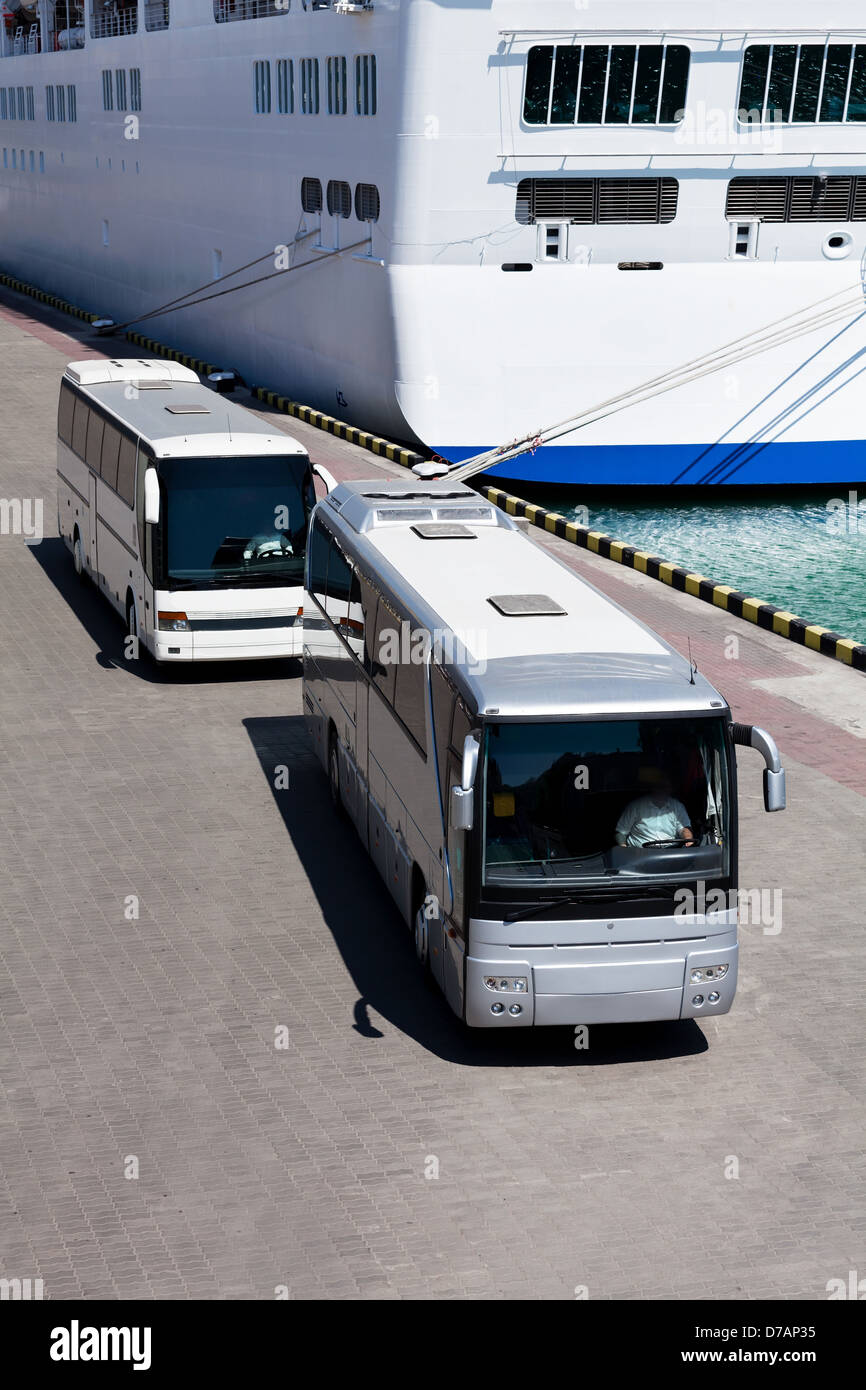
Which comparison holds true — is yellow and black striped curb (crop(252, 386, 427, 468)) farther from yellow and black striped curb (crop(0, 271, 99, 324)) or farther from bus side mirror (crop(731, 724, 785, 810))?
bus side mirror (crop(731, 724, 785, 810))

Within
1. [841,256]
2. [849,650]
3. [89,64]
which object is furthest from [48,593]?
[89,64]

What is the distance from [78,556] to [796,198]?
12675mm

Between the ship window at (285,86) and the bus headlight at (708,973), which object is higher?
the ship window at (285,86)

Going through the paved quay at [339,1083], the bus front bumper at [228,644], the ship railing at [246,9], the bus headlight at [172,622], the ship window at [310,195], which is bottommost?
the paved quay at [339,1083]

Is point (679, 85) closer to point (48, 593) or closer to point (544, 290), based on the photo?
point (544, 290)

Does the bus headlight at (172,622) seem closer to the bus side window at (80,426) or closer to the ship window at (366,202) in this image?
the bus side window at (80,426)

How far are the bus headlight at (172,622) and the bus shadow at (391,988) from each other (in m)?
2.94

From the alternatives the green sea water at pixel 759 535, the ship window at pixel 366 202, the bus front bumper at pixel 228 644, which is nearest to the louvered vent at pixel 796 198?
the green sea water at pixel 759 535

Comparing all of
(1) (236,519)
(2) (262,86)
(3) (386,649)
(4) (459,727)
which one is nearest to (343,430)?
(2) (262,86)

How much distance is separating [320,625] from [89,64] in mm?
35581

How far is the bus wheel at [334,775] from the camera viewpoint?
12.3 m

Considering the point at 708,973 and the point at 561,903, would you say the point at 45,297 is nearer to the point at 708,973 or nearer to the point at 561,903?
the point at 561,903

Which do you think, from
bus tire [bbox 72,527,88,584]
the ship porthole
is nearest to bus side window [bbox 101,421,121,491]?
bus tire [bbox 72,527,88,584]

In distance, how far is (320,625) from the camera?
41.9 feet
